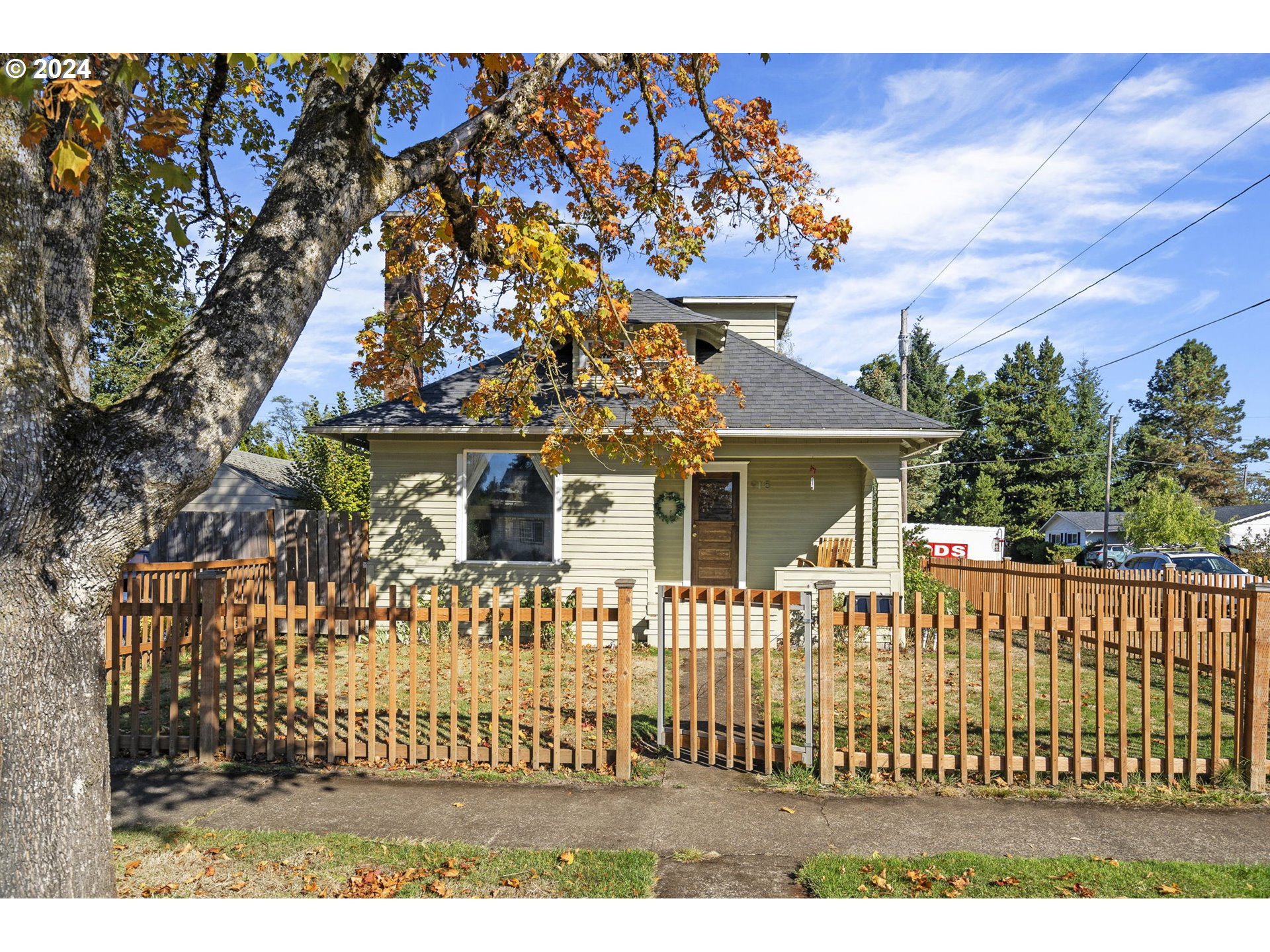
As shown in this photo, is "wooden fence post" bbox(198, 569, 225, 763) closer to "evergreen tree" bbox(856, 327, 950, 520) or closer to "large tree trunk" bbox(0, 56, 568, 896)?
"large tree trunk" bbox(0, 56, 568, 896)

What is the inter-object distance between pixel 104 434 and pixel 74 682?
1079mm

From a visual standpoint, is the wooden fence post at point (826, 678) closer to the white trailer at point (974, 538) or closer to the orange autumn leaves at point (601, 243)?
the orange autumn leaves at point (601, 243)

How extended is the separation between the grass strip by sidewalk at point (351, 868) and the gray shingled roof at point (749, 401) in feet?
27.9

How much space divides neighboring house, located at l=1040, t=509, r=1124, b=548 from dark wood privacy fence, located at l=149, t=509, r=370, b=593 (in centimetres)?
5093

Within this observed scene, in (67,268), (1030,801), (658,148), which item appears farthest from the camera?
(658,148)

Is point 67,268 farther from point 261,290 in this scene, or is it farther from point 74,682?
point 74,682

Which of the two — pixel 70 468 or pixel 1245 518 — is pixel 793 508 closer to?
pixel 70 468

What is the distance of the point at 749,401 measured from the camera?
1385 centimetres

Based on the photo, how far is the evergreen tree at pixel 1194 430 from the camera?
2717 inches

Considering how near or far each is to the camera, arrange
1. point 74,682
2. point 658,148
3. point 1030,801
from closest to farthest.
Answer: point 74,682
point 1030,801
point 658,148

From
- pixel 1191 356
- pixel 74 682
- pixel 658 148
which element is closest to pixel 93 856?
pixel 74 682

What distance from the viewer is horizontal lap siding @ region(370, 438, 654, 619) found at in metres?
13.3

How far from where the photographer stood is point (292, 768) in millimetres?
6293

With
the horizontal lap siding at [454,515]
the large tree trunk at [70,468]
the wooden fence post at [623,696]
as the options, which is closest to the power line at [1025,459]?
the horizontal lap siding at [454,515]
